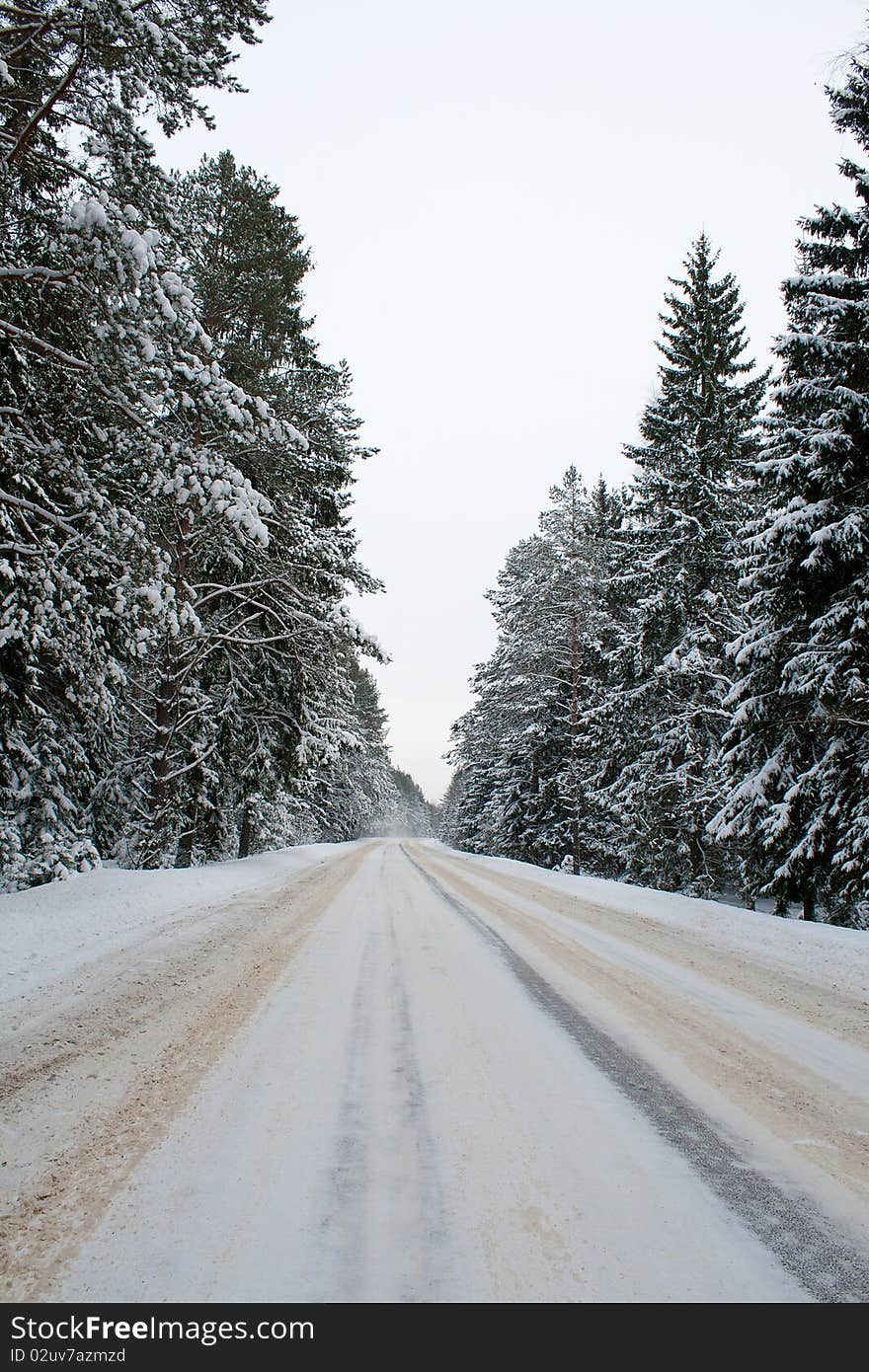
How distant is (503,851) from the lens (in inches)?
1258

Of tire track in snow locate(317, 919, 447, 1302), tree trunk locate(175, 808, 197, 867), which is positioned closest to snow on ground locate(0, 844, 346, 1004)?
tire track in snow locate(317, 919, 447, 1302)

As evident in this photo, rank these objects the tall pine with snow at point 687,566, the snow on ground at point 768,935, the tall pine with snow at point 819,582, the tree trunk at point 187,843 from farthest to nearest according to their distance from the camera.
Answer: the tall pine with snow at point 687,566 → the tree trunk at point 187,843 → the tall pine with snow at point 819,582 → the snow on ground at point 768,935

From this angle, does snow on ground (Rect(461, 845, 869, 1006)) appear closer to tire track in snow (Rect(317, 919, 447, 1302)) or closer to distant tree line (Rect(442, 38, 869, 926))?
distant tree line (Rect(442, 38, 869, 926))

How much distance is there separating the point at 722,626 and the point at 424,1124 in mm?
15186

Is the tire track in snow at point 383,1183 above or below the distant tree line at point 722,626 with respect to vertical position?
below

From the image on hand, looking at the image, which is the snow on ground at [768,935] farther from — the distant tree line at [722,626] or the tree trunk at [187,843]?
the tree trunk at [187,843]

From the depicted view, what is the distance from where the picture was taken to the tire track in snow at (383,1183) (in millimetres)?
2057

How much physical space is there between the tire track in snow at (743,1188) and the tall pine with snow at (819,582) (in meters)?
7.72

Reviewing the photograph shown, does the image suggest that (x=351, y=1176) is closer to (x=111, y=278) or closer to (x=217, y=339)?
(x=111, y=278)

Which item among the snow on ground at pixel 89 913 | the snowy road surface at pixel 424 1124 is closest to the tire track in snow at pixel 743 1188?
the snowy road surface at pixel 424 1124

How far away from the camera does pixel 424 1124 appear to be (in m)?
3.04

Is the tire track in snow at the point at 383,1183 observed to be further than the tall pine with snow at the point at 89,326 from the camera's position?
No

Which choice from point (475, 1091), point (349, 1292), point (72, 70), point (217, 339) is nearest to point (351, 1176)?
point (349, 1292)

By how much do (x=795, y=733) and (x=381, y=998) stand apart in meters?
9.57
